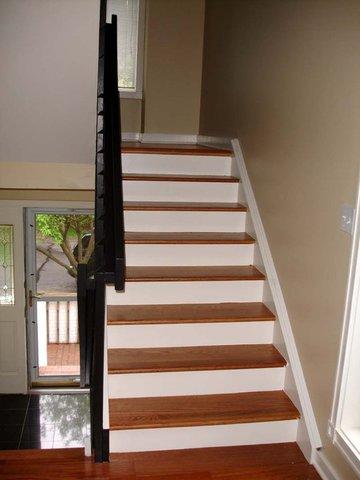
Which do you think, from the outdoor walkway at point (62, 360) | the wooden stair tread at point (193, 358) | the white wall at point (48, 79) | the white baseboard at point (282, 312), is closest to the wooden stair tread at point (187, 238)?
the white baseboard at point (282, 312)

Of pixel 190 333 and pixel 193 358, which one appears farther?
pixel 190 333

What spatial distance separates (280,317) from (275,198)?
75 centimetres

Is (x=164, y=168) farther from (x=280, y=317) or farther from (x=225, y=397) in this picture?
(x=225, y=397)

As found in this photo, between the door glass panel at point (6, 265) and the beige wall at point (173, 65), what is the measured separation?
6.85 ft

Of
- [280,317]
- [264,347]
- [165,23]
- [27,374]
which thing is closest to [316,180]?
[280,317]

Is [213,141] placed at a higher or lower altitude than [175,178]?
higher

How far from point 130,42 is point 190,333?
418 cm

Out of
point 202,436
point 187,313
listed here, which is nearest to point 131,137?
point 187,313

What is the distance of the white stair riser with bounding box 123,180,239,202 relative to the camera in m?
3.78

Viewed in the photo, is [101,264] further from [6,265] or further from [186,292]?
[6,265]

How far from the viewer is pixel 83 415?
6168 millimetres

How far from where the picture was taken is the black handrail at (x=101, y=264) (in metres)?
2.31

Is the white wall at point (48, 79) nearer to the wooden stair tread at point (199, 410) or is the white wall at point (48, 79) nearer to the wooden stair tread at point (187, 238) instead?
the wooden stair tread at point (187, 238)

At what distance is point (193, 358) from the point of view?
9.43 ft
